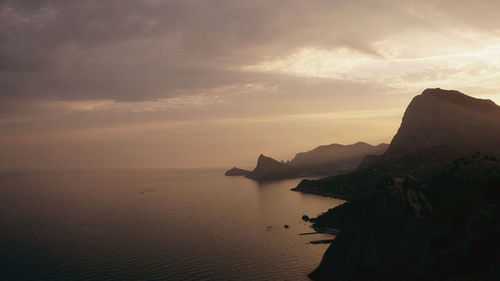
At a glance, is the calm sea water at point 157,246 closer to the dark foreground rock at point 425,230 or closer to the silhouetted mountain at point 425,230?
the silhouetted mountain at point 425,230

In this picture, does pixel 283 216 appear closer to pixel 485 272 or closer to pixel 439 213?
pixel 439 213

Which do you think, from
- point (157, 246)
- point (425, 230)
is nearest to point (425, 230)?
point (425, 230)

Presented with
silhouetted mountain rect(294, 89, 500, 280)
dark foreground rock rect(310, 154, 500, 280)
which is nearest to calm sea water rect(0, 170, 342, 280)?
silhouetted mountain rect(294, 89, 500, 280)

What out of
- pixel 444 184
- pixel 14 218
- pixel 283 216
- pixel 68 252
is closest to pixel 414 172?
pixel 283 216

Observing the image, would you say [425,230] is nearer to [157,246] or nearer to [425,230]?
[425,230]

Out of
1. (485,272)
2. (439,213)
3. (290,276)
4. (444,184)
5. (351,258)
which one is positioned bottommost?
(290,276)

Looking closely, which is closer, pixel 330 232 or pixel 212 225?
pixel 330 232

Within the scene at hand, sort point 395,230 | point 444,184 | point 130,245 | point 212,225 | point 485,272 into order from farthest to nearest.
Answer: point 212,225 → point 130,245 → point 444,184 → point 395,230 → point 485,272

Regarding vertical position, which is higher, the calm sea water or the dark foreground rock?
the dark foreground rock

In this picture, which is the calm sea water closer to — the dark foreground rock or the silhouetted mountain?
the silhouetted mountain

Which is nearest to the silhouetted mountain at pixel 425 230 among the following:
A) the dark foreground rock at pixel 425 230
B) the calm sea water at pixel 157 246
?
the dark foreground rock at pixel 425 230

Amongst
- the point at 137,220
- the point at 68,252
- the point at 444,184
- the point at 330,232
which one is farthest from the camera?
the point at 137,220
